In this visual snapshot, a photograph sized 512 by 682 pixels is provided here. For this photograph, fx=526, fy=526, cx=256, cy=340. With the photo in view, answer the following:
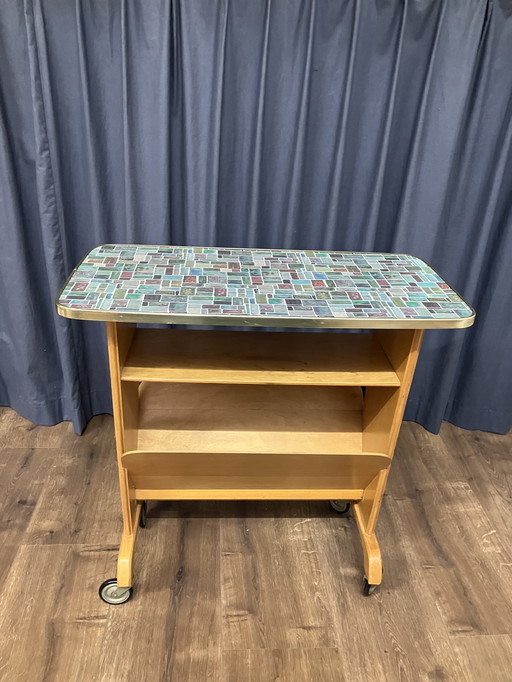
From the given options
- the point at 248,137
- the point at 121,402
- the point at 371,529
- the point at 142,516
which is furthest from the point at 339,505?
the point at 248,137

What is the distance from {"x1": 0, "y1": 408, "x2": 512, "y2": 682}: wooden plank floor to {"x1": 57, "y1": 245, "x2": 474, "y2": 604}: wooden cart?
110 millimetres

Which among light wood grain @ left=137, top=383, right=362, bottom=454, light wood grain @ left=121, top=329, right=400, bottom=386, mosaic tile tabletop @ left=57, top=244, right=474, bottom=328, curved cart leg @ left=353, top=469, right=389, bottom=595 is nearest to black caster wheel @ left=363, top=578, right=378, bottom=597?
curved cart leg @ left=353, top=469, right=389, bottom=595

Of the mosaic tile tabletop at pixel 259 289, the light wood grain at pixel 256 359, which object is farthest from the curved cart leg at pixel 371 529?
the mosaic tile tabletop at pixel 259 289

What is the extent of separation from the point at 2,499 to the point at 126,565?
62 centimetres

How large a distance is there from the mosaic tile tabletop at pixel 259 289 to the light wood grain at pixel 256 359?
213 millimetres

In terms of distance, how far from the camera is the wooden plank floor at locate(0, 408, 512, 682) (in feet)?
4.83

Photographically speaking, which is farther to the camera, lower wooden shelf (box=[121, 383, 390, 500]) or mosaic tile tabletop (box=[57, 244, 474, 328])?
lower wooden shelf (box=[121, 383, 390, 500])

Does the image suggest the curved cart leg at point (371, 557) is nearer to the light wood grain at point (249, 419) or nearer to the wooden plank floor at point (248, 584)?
the wooden plank floor at point (248, 584)

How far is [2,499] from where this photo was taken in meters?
1.90


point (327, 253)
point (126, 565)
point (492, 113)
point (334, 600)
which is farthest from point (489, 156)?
point (126, 565)

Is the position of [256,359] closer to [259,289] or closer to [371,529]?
[259,289]

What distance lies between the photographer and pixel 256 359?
4.81 feet

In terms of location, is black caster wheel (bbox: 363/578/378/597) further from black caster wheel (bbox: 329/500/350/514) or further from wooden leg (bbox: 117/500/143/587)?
wooden leg (bbox: 117/500/143/587)

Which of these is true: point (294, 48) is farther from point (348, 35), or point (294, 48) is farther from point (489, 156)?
point (489, 156)
